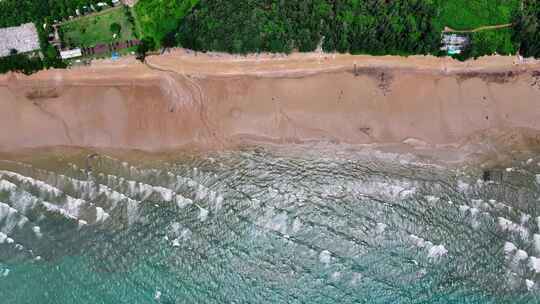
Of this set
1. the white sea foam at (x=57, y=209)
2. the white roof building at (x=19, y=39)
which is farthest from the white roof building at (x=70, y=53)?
the white sea foam at (x=57, y=209)

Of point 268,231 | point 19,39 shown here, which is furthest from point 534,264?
point 19,39

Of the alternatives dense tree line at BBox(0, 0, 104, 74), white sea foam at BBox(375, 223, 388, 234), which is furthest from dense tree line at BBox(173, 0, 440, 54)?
white sea foam at BBox(375, 223, 388, 234)

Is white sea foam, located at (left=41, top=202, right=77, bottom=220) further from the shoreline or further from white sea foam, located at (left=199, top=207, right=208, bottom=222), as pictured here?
white sea foam, located at (left=199, top=207, right=208, bottom=222)

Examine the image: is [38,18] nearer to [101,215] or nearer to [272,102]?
[101,215]

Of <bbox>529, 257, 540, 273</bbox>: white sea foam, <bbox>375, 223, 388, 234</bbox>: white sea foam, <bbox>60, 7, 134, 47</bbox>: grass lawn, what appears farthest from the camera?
<bbox>60, 7, 134, 47</bbox>: grass lawn

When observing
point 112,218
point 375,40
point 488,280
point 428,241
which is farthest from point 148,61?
point 488,280

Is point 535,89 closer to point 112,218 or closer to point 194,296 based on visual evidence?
point 194,296

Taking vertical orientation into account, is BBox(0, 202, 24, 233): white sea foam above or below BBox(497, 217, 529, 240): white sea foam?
above
